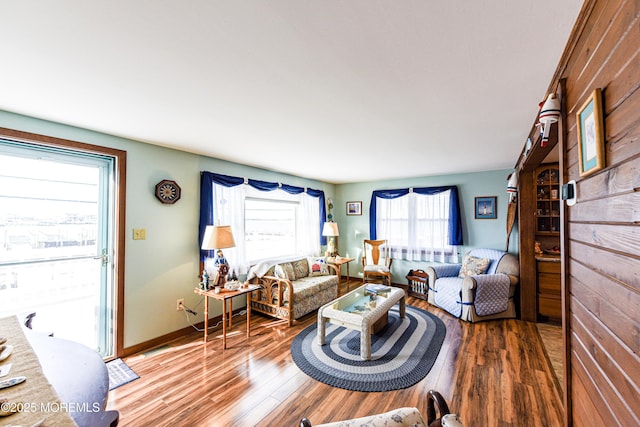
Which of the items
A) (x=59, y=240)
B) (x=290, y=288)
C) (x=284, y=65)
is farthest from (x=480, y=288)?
(x=59, y=240)

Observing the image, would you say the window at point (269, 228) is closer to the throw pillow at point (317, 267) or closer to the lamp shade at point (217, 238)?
the throw pillow at point (317, 267)

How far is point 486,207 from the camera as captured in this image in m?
4.49

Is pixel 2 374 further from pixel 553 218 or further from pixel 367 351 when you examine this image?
pixel 553 218

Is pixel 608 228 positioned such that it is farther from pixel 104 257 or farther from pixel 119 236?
pixel 104 257

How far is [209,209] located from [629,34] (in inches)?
140

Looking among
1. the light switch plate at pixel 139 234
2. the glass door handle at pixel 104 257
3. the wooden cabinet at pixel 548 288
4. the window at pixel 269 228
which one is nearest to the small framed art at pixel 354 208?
the window at pixel 269 228

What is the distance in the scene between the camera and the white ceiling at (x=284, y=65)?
108 centimetres

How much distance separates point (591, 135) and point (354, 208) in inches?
192

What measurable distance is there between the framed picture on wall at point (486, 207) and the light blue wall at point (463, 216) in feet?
0.19

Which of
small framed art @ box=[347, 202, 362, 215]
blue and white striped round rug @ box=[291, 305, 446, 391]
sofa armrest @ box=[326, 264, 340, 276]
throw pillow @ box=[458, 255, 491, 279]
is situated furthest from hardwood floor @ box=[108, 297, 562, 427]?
small framed art @ box=[347, 202, 362, 215]

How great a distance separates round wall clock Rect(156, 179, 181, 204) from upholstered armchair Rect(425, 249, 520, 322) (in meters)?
3.91

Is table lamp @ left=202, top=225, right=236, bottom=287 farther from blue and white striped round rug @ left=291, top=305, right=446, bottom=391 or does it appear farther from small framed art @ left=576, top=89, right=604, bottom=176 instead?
small framed art @ left=576, top=89, right=604, bottom=176

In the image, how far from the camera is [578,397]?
4.06 feet

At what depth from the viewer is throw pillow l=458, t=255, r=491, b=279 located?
3.94m
